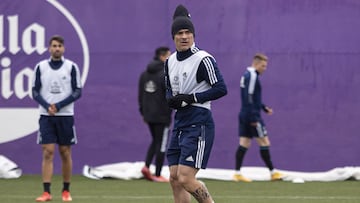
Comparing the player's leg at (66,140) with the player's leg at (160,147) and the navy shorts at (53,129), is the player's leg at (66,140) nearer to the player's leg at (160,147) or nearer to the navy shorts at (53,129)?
the navy shorts at (53,129)

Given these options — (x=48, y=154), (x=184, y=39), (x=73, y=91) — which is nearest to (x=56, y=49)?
(x=73, y=91)

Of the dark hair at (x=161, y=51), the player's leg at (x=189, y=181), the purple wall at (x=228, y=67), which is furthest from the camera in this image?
the purple wall at (x=228, y=67)

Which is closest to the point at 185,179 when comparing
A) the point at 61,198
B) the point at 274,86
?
the point at 61,198

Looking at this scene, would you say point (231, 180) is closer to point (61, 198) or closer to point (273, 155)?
point (273, 155)

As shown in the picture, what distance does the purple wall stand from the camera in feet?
50.0

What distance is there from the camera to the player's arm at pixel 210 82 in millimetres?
8289

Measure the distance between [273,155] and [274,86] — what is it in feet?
3.67

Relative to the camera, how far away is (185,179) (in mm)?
8250

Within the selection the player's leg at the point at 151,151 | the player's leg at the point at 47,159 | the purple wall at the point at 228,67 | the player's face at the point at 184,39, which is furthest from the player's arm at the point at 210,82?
the purple wall at the point at 228,67

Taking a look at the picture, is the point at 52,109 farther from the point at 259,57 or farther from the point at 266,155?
the point at 266,155

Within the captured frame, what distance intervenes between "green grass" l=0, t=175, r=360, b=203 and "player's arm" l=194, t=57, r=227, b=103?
10.8ft

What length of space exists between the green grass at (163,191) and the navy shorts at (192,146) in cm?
292

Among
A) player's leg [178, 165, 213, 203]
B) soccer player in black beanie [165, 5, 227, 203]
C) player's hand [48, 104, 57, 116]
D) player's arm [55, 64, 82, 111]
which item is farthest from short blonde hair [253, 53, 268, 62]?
player's leg [178, 165, 213, 203]

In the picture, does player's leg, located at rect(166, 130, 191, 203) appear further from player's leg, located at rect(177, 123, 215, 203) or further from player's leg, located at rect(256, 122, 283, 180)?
player's leg, located at rect(256, 122, 283, 180)
